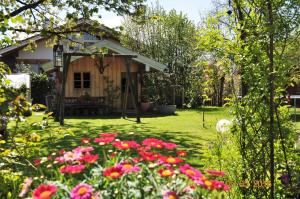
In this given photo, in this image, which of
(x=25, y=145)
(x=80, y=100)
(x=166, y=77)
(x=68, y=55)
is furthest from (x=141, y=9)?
(x=166, y=77)

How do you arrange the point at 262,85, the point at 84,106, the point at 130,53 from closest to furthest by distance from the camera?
the point at 262,85, the point at 130,53, the point at 84,106

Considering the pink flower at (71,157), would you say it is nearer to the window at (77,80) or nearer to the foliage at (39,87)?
the window at (77,80)

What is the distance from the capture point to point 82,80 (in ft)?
77.7

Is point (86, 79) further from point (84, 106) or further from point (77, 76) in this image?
point (84, 106)

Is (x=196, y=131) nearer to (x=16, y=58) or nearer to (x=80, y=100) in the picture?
(x=80, y=100)

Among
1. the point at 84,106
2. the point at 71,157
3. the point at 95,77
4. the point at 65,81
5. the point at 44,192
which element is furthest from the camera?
the point at 95,77

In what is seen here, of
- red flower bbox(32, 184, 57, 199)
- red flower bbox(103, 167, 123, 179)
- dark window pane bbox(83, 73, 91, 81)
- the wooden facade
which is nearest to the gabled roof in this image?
the wooden facade

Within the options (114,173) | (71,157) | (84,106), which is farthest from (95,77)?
(114,173)

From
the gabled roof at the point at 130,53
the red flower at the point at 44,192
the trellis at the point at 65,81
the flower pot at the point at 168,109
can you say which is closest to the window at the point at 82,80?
the trellis at the point at 65,81

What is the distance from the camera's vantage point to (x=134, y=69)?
24.1 m

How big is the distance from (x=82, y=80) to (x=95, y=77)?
745 millimetres

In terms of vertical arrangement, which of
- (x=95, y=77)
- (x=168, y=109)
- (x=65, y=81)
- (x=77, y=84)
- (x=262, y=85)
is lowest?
(x=168, y=109)

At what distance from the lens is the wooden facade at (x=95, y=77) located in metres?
23.5

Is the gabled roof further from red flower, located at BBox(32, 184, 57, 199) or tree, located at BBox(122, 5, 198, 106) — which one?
red flower, located at BBox(32, 184, 57, 199)
